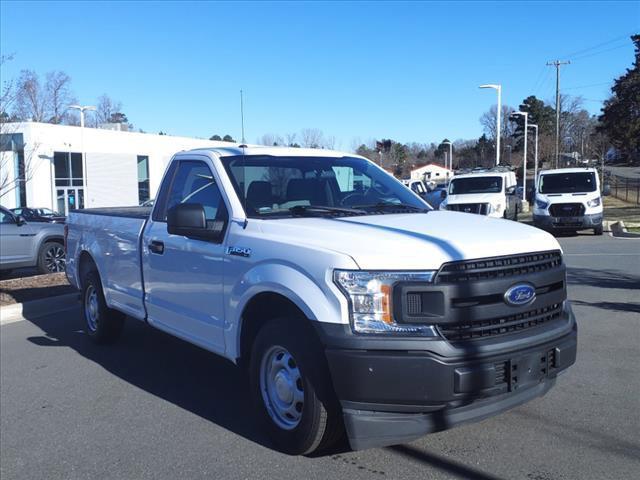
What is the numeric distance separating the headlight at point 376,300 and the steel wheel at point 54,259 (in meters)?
11.5

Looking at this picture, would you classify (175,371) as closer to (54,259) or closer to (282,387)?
(282,387)

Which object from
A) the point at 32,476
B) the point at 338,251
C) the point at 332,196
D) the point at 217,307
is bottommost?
the point at 32,476

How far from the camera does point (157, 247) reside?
540cm

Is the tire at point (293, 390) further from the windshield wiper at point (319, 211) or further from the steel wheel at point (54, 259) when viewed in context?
the steel wheel at point (54, 259)

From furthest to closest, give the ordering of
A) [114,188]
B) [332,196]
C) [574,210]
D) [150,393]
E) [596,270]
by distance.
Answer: [114,188] → [574,210] → [596,270] → [150,393] → [332,196]

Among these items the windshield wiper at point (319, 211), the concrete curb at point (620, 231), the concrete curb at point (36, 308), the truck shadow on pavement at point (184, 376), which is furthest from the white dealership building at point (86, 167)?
the windshield wiper at point (319, 211)

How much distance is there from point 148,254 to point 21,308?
185 inches

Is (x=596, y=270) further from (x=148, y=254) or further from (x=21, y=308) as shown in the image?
(x=21, y=308)

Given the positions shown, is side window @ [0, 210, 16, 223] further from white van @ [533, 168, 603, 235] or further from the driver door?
white van @ [533, 168, 603, 235]

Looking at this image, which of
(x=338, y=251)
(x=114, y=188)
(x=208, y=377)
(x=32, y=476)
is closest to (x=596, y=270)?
(x=208, y=377)

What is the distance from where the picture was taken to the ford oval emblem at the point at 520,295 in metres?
3.61

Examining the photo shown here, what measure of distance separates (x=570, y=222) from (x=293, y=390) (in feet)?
54.5

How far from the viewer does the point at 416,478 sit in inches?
145

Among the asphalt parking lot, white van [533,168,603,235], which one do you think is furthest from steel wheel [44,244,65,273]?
white van [533,168,603,235]
